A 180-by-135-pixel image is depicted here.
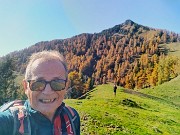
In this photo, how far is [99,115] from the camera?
2531 cm

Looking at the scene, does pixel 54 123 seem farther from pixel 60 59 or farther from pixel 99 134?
pixel 99 134

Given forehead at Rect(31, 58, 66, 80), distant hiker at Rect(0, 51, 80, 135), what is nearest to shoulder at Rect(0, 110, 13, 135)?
distant hiker at Rect(0, 51, 80, 135)

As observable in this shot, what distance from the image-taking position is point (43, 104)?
4.64 metres

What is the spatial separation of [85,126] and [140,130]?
4128 mm

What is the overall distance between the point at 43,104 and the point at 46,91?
0.19 m

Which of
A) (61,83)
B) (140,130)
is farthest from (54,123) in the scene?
(140,130)

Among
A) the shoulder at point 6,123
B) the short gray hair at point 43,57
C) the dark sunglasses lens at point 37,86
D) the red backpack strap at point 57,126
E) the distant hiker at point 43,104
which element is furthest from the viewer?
the short gray hair at point 43,57

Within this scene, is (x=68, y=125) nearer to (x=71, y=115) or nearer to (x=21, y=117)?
(x=71, y=115)

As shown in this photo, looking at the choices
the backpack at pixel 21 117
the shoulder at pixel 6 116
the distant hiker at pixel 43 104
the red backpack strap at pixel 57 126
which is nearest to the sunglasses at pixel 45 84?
the distant hiker at pixel 43 104

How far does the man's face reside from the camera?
463 cm

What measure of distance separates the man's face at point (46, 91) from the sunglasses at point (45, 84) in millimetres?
42

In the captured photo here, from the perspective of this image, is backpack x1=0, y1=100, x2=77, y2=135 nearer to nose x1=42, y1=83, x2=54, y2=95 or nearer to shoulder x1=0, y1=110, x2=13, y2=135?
shoulder x1=0, y1=110, x2=13, y2=135

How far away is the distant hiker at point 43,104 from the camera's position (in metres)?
4.32

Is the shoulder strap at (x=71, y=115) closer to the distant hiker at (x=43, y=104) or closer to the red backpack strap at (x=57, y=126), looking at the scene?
the distant hiker at (x=43, y=104)
